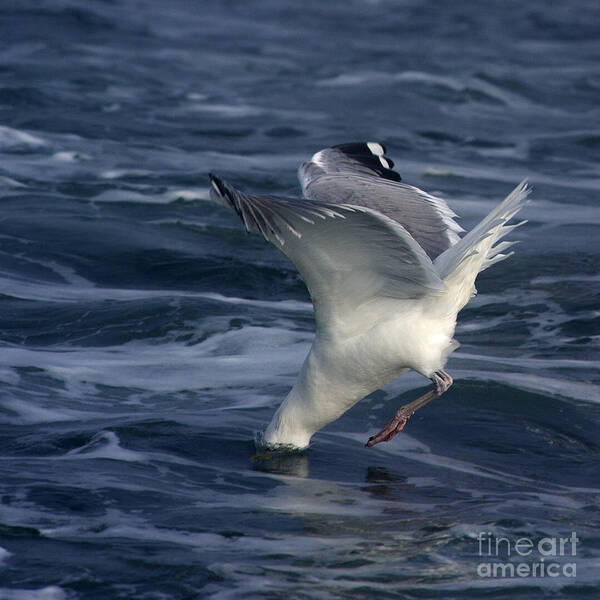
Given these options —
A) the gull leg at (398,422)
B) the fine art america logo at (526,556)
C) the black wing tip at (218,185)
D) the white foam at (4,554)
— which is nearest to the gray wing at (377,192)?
the gull leg at (398,422)

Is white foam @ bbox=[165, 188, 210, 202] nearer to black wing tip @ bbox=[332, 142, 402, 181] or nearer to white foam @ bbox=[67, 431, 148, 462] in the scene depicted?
black wing tip @ bbox=[332, 142, 402, 181]

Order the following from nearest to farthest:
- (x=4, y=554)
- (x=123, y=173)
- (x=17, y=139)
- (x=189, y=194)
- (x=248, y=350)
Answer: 1. (x=4, y=554)
2. (x=248, y=350)
3. (x=189, y=194)
4. (x=123, y=173)
5. (x=17, y=139)

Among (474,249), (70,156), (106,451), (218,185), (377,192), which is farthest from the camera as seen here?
(70,156)

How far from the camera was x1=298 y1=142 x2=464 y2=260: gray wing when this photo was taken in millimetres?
7215

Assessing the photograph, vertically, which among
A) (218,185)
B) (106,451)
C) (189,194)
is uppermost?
(189,194)

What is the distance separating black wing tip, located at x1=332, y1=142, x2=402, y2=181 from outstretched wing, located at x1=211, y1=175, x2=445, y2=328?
1734mm

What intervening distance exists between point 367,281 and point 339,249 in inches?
14.5

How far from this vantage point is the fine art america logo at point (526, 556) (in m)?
5.56

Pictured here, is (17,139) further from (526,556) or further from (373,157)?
(526,556)

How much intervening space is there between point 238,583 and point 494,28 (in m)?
21.9

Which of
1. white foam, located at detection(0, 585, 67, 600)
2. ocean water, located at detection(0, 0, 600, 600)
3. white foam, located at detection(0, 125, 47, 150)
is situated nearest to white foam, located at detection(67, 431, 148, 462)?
ocean water, located at detection(0, 0, 600, 600)

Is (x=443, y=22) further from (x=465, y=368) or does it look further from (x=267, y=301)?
(x=465, y=368)

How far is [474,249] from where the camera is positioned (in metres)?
6.14

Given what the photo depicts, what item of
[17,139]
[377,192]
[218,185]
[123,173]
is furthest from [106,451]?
[17,139]
